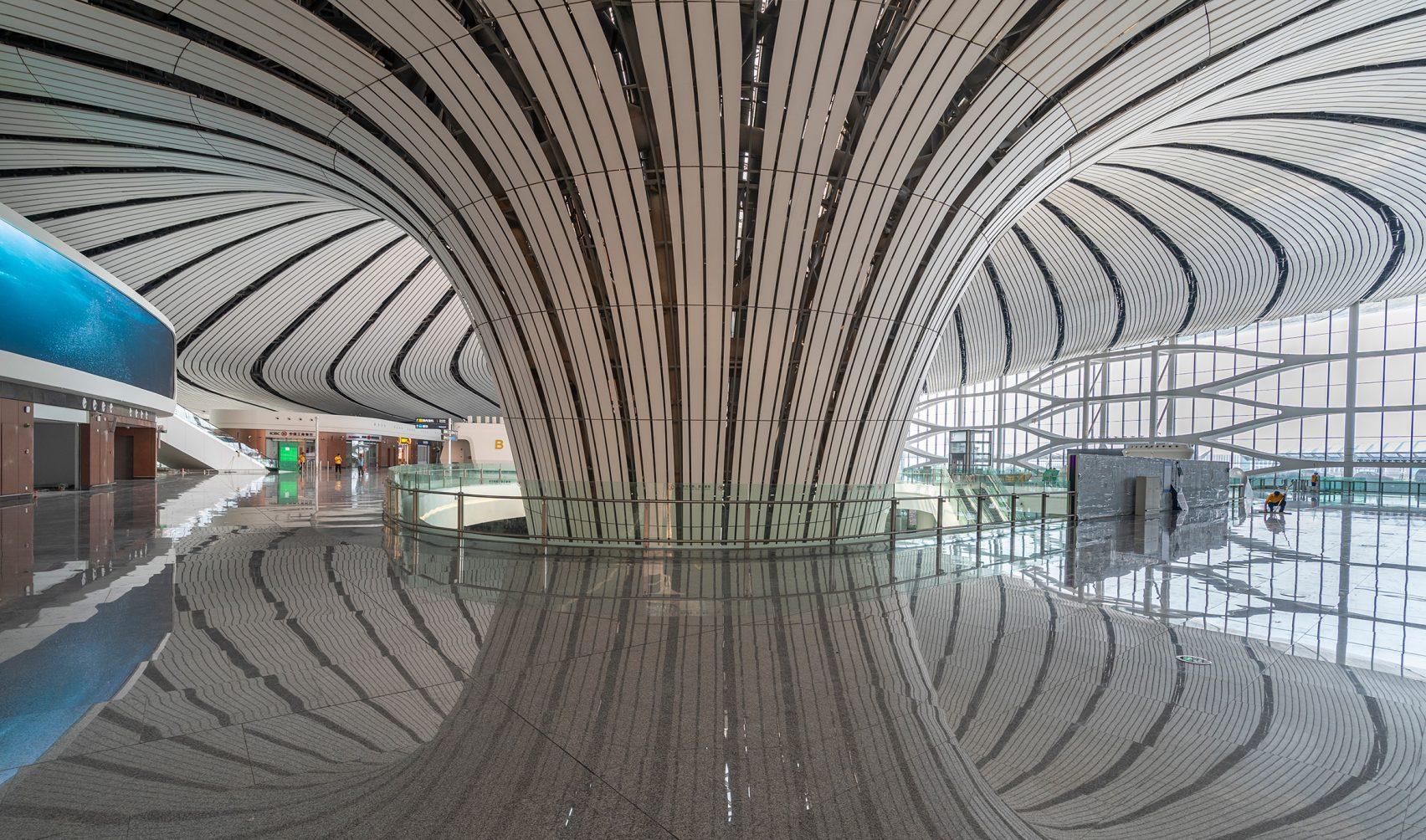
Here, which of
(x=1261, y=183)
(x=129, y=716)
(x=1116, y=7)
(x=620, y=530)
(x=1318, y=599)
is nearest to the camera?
(x=129, y=716)

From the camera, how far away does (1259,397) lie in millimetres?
32531

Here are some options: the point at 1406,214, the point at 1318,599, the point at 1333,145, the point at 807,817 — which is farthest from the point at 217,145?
the point at 1406,214

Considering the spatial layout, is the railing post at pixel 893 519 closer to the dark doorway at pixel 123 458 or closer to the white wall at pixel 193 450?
the dark doorway at pixel 123 458

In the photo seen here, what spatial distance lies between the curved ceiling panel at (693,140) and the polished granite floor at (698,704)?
10.7 ft

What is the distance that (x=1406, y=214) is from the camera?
59.3ft

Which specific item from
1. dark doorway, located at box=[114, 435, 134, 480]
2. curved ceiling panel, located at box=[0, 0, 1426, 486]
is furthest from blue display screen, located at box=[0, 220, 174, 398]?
dark doorway, located at box=[114, 435, 134, 480]

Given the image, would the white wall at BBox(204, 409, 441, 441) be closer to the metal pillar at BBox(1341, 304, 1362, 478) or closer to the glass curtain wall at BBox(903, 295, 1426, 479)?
the glass curtain wall at BBox(903, 295, 1426, 479)

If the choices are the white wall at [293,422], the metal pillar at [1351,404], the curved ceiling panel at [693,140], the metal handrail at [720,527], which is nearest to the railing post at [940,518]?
the metal handrail at [720,527]

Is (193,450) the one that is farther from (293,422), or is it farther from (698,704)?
(698,704)

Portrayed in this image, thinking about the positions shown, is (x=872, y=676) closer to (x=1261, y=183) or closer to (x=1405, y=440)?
(x=1261, y=183)

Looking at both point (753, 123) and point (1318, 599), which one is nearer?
point (1318, 599)

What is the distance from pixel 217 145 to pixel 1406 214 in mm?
25550

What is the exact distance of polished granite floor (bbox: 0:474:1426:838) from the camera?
2.43m

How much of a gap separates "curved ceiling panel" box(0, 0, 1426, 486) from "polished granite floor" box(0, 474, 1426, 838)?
3.25m
